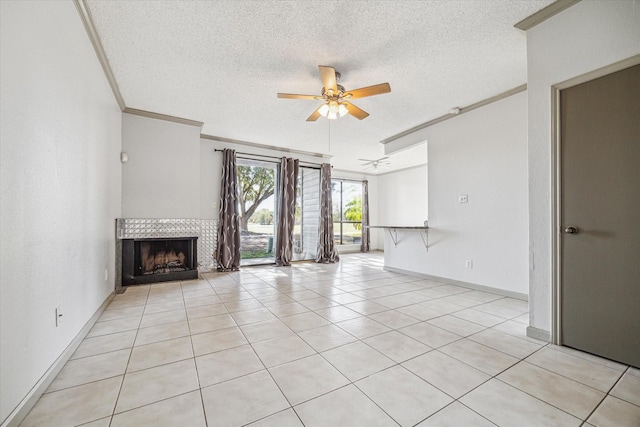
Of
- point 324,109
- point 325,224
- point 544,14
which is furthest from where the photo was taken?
point 325,224

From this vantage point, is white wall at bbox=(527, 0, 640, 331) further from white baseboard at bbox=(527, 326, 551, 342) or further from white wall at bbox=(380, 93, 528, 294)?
white wall at bbox=(380, 93, 528, 294)

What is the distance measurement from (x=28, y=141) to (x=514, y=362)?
3.35m

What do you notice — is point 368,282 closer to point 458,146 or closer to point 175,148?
→ point 458,146

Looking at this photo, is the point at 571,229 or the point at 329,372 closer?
the point at 329,372

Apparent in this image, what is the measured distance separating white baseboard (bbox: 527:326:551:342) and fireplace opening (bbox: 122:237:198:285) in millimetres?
4605

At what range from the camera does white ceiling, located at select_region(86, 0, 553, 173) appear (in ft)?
7.20

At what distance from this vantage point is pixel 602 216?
193cm

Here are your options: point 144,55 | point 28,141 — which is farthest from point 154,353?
point 144,55

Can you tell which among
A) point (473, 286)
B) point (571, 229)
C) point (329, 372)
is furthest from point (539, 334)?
point (329, 372)

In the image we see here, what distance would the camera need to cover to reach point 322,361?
6.14 ft

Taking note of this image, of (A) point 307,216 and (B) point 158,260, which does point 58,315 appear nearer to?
(B) point 158,260

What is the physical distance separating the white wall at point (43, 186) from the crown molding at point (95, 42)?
0.20ft

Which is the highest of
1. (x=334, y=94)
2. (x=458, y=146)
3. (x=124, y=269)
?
(x=334, y=94)

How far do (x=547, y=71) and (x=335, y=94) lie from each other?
1.91 meters
